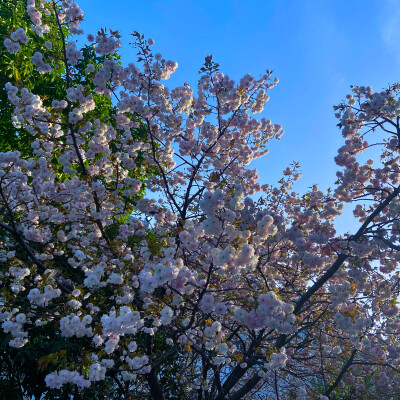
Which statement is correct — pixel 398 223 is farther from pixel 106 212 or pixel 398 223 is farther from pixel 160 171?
pixel 106 212

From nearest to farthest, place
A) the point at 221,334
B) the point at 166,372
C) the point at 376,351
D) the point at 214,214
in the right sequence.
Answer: the point at 214,214 → the point at 221,334 → the point at 376,351 → the point at 166,372

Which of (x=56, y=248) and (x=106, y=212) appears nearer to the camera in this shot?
(x=106, y=212)

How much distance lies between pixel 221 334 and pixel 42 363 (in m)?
2.70

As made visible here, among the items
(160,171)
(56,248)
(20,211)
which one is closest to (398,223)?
(160,171)

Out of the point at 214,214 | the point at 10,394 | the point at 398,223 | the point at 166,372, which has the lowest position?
the point at 10,394

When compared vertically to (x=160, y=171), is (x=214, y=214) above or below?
below

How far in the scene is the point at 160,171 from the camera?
7238mm

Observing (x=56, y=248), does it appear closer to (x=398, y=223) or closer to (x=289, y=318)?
(x=289, y=318)

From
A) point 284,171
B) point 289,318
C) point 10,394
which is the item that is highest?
point 284,171

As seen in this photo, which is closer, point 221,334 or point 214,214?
point 214,214

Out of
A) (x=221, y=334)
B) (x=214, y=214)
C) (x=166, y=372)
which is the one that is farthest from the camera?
(x=166, y=372)

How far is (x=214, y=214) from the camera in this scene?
4105mm

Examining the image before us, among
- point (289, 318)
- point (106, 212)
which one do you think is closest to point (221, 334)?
point (289, 318)

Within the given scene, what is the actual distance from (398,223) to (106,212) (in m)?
5.62
